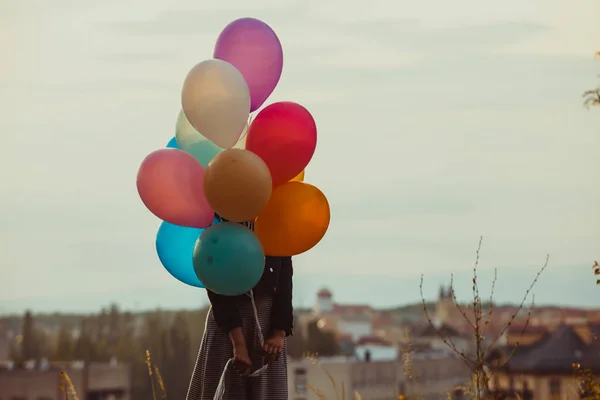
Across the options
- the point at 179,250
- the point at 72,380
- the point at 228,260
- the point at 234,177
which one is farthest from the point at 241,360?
the point at 72,380

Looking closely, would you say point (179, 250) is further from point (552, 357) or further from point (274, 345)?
point (552, 357)

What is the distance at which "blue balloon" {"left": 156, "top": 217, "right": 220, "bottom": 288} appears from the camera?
295 cm

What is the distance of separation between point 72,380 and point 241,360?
52.5 metres

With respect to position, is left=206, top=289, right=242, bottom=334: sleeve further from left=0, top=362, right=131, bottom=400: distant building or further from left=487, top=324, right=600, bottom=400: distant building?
left=0, top=362, right=131, bottom=400: distant building

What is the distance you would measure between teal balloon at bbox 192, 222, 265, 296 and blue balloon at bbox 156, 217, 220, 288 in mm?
205

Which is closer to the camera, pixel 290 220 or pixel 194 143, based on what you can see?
pixel 290 220

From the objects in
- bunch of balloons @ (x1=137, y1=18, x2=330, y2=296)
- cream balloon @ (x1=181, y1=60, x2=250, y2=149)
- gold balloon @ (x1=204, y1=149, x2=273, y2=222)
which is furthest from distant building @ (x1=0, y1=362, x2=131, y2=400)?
gold balloon @ (x1=204, y1=149, x2=273, y2=222)

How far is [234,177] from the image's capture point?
8.79 feet

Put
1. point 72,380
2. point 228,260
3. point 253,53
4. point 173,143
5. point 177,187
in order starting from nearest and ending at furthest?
point 228,260 → point 177,187 → point 253,53 → point 173,143 → point 72,380

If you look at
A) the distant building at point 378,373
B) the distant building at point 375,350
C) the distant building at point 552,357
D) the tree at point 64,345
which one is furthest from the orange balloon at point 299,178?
the tree at point 64,345

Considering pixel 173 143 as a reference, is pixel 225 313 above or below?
below

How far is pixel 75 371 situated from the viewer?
178 ft

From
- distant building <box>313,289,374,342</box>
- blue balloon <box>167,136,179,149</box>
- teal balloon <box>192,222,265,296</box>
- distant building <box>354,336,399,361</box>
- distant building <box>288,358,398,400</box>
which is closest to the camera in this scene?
teal balloon <box>192,222,265,296</box>

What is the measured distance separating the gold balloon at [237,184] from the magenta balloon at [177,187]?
13 centimetres
